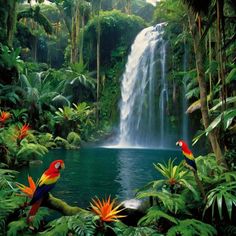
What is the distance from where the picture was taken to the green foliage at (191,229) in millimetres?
3640

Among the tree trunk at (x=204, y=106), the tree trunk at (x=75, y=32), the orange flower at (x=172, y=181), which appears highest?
the tree trunk at (x=75, y=32)

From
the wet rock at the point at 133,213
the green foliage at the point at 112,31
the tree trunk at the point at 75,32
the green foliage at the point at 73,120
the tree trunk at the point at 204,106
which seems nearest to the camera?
the wet rock at the point at 133,213

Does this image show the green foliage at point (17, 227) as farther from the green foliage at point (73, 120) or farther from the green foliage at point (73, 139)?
the green foliage at point (73, 120)

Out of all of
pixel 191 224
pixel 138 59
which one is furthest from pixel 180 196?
pixel 138 59

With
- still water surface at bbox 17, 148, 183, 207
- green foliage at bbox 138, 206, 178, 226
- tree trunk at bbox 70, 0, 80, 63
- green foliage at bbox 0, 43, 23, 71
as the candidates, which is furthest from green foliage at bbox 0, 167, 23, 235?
tree trunk at bbox 70, 0, 80, 63

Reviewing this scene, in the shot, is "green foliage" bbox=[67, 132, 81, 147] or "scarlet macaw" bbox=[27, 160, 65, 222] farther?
"green foliage" bbox=[67, 132, 81, 147]

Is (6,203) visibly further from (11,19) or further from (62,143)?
(11,19)

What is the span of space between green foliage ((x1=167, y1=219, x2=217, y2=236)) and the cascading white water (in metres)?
19.2

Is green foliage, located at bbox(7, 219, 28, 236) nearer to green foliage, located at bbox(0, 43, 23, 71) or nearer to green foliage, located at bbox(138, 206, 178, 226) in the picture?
green foliage, located at bbox(138, 206, 178, 226)

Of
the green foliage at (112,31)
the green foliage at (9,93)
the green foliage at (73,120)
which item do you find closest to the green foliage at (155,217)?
the green foliage at (9,93)

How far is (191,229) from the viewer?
370 cm

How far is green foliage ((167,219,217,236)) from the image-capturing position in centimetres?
364

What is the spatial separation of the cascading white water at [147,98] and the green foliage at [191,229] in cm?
1918

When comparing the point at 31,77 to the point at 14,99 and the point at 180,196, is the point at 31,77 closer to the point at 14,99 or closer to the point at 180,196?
the point at 14,99
